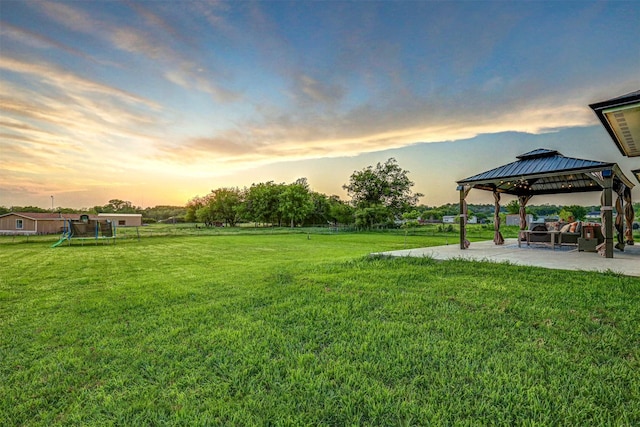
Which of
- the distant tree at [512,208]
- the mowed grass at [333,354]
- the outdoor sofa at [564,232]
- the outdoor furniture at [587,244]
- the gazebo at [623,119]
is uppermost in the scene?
the gazebo at [623,119]

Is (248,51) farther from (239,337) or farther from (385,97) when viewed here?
(239,337)

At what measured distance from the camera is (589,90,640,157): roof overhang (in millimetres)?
4199

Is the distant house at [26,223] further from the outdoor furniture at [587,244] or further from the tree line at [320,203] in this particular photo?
the outdoor furniture at [587,244]

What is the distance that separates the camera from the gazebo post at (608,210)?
7258 millimetres

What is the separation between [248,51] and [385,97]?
5.76 meters

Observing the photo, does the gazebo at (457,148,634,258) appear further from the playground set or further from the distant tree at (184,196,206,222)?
the distant tree at (184,196,206,222)

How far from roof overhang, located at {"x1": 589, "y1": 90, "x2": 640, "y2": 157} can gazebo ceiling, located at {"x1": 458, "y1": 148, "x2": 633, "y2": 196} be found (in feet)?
2.55

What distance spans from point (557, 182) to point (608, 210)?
4498 millimetres

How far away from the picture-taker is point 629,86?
897 centimetres

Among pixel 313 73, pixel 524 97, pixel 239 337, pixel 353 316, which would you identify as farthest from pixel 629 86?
pixel 239 337

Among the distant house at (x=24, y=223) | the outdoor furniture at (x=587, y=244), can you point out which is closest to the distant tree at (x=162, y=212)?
the distant house at (x=24, y=223)

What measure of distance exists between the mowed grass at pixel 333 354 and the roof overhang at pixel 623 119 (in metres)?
2.73

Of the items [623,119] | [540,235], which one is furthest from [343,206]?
[623,119]

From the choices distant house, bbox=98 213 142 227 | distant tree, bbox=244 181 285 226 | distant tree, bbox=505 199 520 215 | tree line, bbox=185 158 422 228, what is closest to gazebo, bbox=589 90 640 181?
tree line, bbox=185 158 422 228
